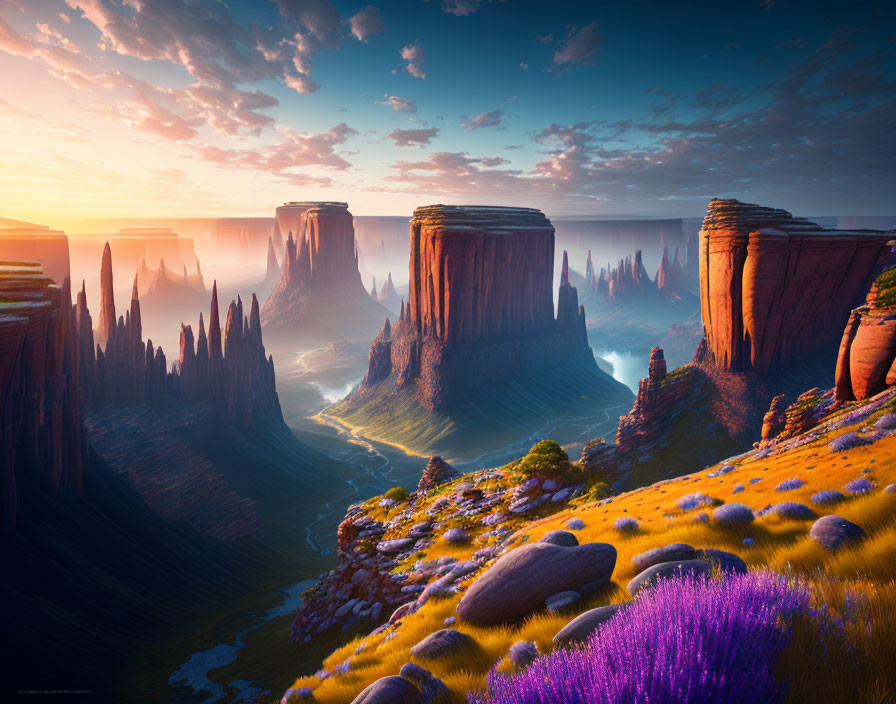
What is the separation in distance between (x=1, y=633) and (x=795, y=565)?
33054mm

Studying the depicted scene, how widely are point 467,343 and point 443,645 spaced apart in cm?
9252

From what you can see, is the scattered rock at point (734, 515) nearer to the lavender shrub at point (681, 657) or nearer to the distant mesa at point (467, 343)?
the lavender shrub at point (681, 657)

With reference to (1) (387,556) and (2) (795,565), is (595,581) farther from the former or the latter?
(1) (387,556)

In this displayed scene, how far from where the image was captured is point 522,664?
6250 millimetres

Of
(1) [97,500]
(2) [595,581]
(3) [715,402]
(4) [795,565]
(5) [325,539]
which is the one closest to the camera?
(4) [795,565]

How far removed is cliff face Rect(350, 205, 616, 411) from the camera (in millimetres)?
95875

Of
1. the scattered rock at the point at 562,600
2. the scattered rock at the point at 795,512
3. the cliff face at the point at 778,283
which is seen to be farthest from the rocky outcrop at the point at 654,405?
the scattered rock at the point at 562,600

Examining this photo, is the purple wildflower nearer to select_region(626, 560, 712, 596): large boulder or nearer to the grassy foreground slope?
the grassy foreground slope

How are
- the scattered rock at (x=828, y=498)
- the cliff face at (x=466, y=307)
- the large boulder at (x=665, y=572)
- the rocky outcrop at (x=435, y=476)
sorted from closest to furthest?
1. the large boulder at (x=665, y=572)
2. the scattered rock at (x=828, y=498)
3. the rocky outcrop at (x=435, y=476)
4. the cliff face at (x=466, y=307)

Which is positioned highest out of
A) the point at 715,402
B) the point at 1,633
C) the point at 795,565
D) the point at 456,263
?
the point at 456,263

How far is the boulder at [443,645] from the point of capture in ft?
26.3

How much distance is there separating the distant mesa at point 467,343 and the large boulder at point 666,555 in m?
78.5

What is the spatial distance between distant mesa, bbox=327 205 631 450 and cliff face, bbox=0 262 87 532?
192 feet

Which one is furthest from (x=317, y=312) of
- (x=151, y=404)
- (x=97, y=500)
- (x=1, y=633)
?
(x=1, y=633)
